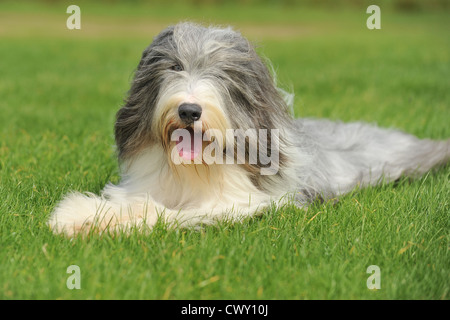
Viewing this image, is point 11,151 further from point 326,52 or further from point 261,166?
point 326,52

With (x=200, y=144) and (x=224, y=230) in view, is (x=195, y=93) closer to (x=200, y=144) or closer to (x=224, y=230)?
(x=200, y=144)

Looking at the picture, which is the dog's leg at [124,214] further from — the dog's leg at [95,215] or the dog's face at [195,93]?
the dog's face at [195,93]

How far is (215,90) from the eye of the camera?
386 centimetres

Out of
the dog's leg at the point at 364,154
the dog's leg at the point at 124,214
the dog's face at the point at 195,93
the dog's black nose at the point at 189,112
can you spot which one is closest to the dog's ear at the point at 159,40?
the dog's face at the point at 195,93

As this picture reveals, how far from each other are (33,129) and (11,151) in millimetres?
1152

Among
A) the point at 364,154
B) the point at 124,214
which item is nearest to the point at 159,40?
the point at 124,214

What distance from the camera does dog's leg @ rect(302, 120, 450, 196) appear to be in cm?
503

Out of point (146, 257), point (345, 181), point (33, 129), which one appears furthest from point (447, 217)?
point (33, 129)

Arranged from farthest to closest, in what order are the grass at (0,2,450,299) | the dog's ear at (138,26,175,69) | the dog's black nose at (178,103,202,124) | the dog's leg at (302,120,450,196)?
1. the dog's leg at (302,120,450,196)
2. the dog's ear at (138,26,175,69)
3. the dog's black nose at (178,103,202,124)
4. the grass at (0,2,450,299)

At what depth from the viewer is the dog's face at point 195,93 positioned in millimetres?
3781

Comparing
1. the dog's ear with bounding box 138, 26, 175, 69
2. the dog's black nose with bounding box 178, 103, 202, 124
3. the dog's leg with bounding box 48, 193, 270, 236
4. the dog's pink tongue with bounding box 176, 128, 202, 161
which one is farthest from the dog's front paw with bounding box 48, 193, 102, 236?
the dog's ear with bounding box 138, 26, 175, 69

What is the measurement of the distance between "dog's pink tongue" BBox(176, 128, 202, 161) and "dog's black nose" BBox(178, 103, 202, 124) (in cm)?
18

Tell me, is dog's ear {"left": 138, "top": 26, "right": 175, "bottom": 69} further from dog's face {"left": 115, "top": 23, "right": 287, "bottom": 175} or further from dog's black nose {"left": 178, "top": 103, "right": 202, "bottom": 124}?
dog's black nose {"left": 178, "top": 103, "right": 202, "bottom": 124}

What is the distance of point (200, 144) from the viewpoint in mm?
3914
